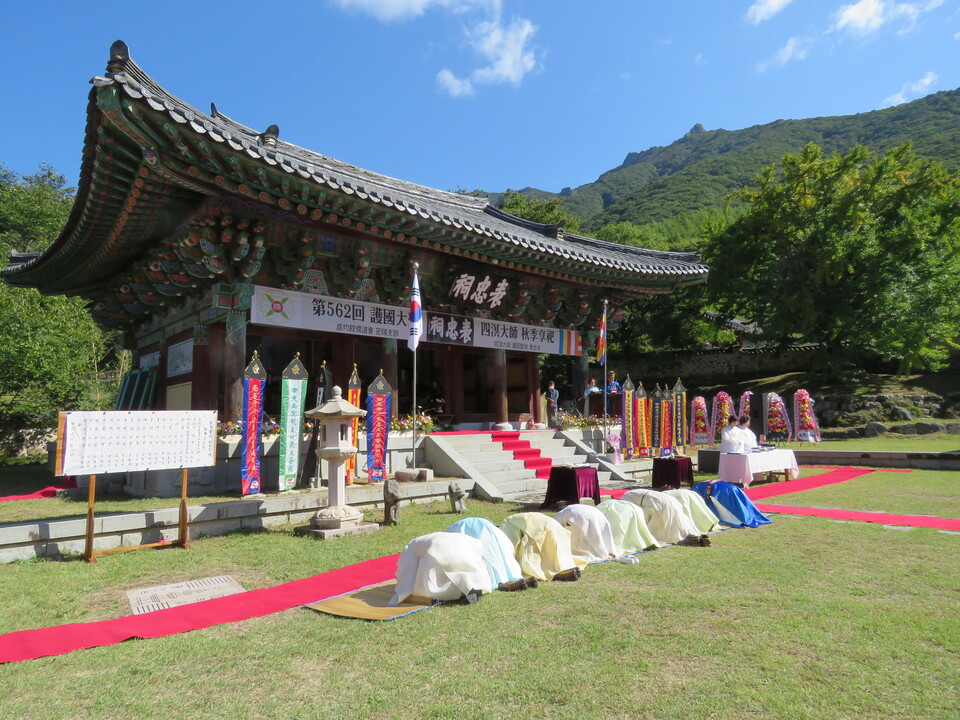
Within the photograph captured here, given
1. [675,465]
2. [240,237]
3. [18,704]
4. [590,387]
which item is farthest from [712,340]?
[18,704]

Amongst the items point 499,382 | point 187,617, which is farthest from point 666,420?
point 187,617

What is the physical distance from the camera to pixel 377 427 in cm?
923

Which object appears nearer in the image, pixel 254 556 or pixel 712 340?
pixel 254 556

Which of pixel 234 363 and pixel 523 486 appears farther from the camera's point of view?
pixel 523 486

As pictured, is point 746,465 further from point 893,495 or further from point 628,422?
point 628,422

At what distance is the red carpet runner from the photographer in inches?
453

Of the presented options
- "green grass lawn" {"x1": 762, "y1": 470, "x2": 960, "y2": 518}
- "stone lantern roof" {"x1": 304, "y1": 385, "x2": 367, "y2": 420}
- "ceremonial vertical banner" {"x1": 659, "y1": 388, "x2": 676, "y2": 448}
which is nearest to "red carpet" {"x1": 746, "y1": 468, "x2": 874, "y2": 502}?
"green grass lawn" {"x1": 762, "y1": 470, "x2": 960, "y2": 518}

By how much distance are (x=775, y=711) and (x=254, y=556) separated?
16.3 ft

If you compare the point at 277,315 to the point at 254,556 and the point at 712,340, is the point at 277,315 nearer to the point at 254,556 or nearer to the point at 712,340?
the point at 254,556

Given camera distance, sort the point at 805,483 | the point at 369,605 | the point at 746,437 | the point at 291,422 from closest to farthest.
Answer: the point at 369,605 < the point at 291,422 < the point at 746,437 < the point at 805,483

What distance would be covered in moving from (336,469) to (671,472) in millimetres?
6081

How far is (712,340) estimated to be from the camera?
3069 cm

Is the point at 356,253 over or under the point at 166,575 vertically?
over

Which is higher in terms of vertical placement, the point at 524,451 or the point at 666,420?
the point at 666,420
